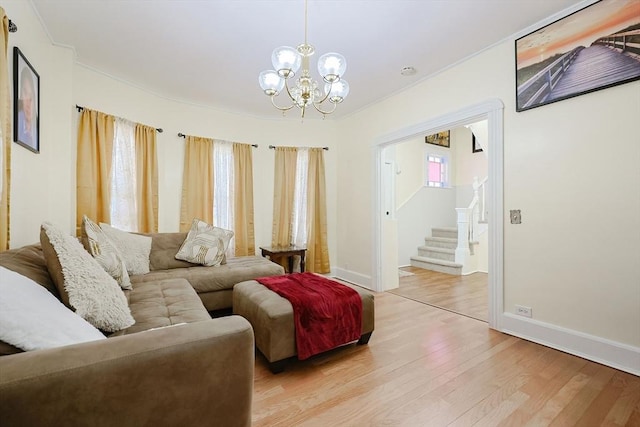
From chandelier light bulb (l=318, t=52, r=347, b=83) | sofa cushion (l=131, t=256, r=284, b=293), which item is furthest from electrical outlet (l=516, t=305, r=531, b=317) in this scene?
chandelier light bulb (l=318, t=52, r=347, b=83)

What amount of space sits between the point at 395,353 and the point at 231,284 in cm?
170

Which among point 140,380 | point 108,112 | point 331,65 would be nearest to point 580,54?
point 331,65

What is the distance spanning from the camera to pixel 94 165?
121 inches

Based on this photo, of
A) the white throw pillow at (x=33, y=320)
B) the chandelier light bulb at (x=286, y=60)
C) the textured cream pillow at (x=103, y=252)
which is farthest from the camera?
the textured cream pillow at (x=103, y=252)

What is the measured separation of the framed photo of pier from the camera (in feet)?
6.15

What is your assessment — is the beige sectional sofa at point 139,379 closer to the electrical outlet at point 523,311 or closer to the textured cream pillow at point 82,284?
the textured cream pillow at point 82,284

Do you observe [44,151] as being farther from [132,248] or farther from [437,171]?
[437,171]

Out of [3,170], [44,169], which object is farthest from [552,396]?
[44,169]

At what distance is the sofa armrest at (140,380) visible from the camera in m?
0.70

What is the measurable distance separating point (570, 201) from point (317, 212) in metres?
3.21

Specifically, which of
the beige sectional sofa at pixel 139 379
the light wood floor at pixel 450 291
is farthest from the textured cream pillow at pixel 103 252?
the light wood floor at pixel 450 291

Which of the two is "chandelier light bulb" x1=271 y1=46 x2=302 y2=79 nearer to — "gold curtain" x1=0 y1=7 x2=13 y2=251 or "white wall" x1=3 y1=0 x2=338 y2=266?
"gold curtain" x1=0 y1=7 x2=13 y2=251

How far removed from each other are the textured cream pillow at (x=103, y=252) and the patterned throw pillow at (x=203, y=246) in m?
0.93

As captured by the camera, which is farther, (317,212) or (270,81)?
(317,212)
